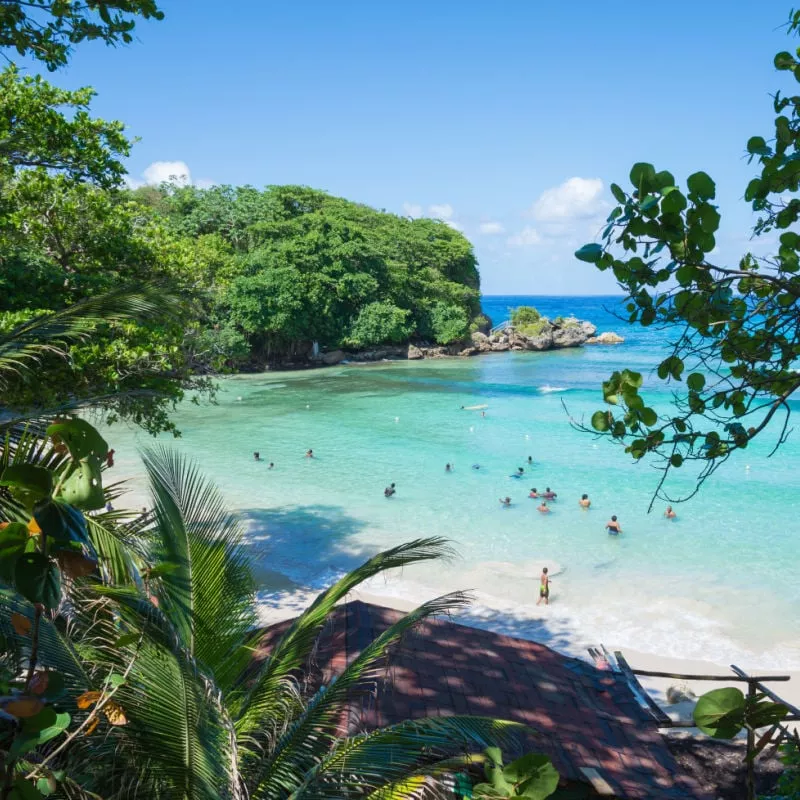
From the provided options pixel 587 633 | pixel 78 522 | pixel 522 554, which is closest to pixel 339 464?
pixel 522 554

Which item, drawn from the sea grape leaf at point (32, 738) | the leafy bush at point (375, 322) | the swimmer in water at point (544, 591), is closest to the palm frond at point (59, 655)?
the sea grape leaf at point (32, 738)

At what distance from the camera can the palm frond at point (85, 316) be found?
12.5 ft

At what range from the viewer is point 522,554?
15883mm

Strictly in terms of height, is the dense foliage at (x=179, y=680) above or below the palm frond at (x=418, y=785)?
above

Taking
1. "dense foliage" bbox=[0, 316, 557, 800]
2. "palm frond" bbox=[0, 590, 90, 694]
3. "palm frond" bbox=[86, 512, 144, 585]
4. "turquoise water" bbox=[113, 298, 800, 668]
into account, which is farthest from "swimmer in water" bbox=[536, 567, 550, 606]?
"palm frond" bbox=[0, 590, 90, 694]

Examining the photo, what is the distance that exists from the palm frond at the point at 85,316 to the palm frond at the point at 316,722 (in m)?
2.41

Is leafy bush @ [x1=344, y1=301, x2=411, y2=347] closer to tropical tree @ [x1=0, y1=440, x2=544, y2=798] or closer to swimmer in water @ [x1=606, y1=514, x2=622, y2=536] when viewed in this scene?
swimmer in water @ [x1=606, y1=514, x2=622, y2=536]

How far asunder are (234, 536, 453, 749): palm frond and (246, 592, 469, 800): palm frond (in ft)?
0.67

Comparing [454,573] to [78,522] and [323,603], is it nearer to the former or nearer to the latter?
[323,603]

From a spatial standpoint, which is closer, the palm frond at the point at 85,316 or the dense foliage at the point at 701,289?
the dense foliage at the point at 701,289

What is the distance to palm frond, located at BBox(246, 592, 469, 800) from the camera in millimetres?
3986

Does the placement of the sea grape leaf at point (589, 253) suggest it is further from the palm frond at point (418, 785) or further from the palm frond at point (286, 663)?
the palm frond at point (418, 785)

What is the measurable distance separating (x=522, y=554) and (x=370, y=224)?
41.8 meters

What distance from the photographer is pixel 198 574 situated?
4699 millimetres
